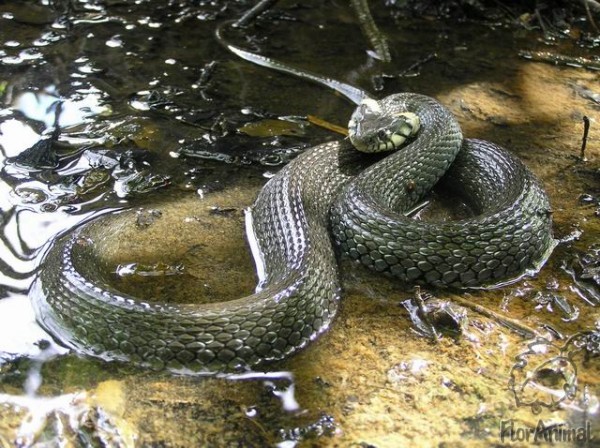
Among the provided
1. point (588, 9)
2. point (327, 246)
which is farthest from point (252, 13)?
point (327, 246)

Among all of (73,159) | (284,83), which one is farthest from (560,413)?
(284,83)

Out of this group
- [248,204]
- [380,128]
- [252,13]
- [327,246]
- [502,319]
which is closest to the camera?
[502,319]

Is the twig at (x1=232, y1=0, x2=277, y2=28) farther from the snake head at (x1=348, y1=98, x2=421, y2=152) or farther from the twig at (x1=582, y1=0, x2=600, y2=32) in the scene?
the twig at (x1=582, y1=0, x2=600, y2=32)

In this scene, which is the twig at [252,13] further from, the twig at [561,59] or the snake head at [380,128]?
the twig at [561,59]

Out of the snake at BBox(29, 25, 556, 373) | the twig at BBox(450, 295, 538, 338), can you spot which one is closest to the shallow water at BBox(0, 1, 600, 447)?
the twig at BBox(450, 295, 538, 338)

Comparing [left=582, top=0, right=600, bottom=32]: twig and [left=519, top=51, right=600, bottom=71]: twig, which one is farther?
[left=519, top=51, right=600, bottom=71]: twig

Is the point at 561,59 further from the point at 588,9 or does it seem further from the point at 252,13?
the point at 252,13

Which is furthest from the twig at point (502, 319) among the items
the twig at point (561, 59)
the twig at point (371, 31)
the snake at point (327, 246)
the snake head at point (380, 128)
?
the twig at point (561, 59)
